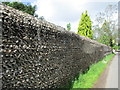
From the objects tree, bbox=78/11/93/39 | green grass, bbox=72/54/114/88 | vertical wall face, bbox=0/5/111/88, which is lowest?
green grass, bbox=72/54/114/88

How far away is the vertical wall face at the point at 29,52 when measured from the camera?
261 centimetres

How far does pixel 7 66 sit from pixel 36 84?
3.90ft

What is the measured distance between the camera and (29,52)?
326 cm

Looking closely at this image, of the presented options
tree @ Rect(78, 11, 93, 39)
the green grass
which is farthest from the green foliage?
the green grass

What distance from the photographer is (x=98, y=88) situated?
6.38 m

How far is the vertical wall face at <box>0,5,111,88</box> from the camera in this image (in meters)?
2.61

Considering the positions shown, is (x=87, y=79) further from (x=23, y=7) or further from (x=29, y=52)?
(x=23, y=7)

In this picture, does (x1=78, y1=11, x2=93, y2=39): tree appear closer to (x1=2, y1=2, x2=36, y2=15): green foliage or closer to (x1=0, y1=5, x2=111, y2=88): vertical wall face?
(x1=2, y1=2, x2=36, y2=15): green foliage

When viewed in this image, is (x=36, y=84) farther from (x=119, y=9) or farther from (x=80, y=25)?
(x=119, y=9)

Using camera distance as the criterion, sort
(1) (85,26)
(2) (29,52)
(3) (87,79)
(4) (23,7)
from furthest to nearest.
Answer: (1) (85,26) → (4) (23,7) → (3) (87,79) → (2) (29,52)

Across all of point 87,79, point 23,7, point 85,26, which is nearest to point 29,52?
point 87,79

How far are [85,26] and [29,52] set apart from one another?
37913 millimetres

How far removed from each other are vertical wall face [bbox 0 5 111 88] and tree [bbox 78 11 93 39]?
3504cm

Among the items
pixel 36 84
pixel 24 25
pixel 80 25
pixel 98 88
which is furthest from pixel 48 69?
pixel 80 25
